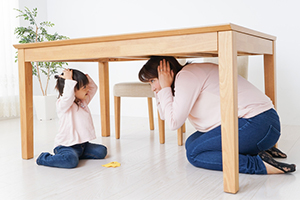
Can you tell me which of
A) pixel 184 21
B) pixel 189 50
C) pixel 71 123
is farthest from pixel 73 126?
pixel 184 21

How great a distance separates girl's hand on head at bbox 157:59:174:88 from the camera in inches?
63.6

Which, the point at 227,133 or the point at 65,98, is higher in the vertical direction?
the point at 65,98

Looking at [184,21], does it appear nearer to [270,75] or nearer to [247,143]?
[270,75]

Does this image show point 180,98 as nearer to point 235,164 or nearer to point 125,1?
point 235,164

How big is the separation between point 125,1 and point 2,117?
73.3 inches

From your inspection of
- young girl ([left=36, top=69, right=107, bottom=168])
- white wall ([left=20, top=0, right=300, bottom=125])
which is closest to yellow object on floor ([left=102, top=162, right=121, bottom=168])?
young girl ([left=36, top=69, right=107, bottom=168])

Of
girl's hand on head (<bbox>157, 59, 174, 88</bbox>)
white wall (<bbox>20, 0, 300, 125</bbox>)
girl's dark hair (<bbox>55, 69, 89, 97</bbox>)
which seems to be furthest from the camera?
white wall (<bbox>20, 0, 300, 125</bbox>)

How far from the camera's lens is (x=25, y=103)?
193 cm

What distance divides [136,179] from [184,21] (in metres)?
2.18

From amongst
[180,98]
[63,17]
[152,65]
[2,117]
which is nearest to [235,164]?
[180,98]

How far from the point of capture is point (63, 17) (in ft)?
13.6

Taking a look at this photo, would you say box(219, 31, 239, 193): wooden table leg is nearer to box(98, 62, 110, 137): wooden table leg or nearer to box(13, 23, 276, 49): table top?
box(13, 23, 276, 49): table top

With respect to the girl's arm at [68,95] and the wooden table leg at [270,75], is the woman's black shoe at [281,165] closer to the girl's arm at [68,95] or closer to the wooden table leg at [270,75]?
the wooden table leg at [270,75]

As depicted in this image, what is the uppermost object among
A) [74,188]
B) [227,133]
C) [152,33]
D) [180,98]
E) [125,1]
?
[125,1]
